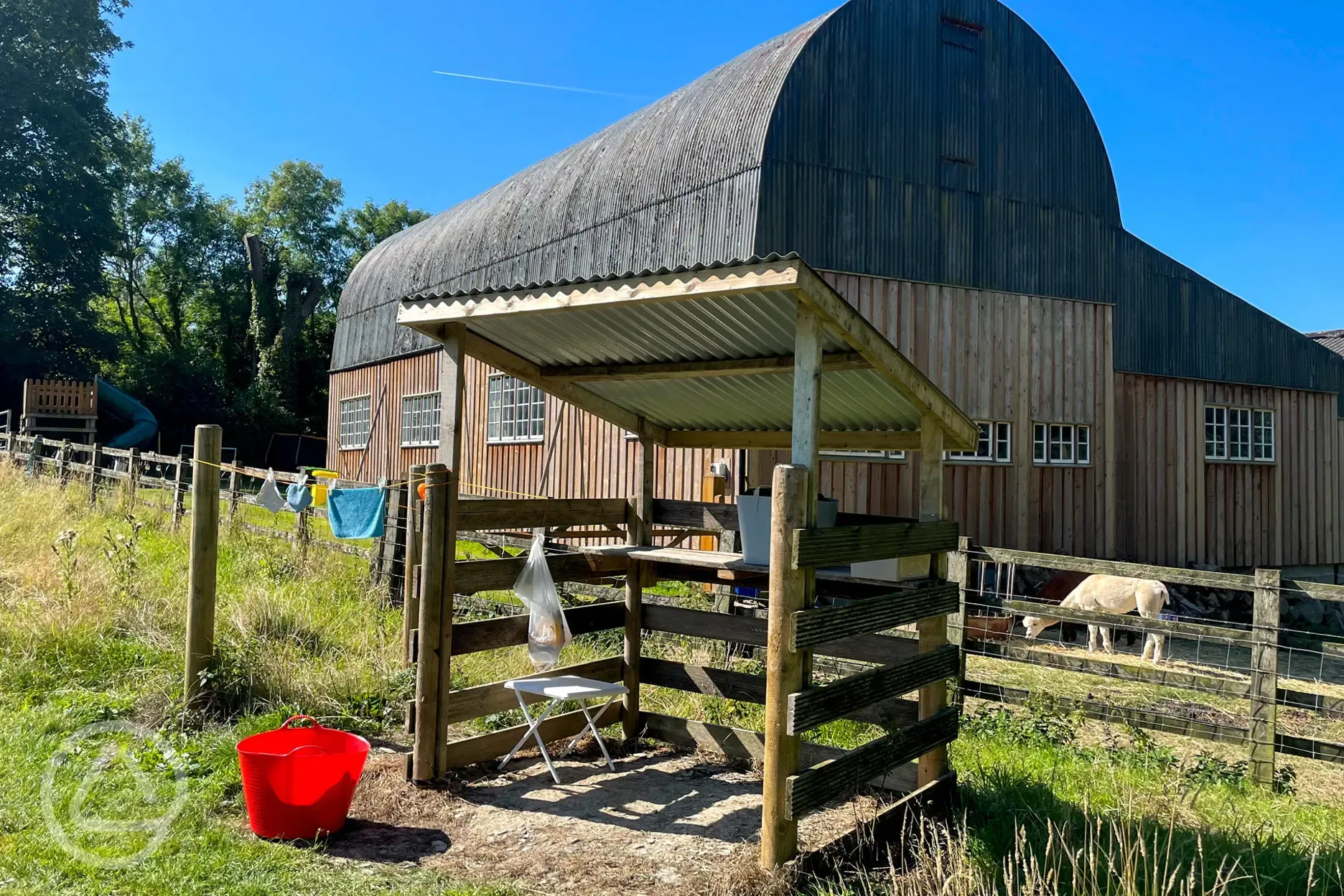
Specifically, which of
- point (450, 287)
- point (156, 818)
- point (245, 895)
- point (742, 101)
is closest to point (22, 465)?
point (450, 287)

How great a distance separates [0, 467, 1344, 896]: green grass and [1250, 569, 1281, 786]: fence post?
0.52ft

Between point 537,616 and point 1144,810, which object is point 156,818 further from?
point 1144,810

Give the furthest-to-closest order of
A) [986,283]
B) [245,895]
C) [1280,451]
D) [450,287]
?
[450,287] → [1280,451] → [986,283] → [245,895]

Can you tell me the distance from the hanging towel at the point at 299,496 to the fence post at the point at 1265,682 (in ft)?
30.7

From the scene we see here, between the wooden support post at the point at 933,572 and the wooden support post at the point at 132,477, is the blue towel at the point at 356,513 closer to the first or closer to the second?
the wooden support post at the point at 132,477

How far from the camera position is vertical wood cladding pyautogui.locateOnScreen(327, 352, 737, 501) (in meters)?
13.3

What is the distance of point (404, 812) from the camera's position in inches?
191

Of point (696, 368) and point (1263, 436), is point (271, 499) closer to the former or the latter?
point (696, 368)

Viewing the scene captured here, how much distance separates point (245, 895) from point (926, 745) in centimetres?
315

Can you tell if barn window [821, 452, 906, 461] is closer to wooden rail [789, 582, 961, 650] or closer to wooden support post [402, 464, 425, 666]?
wooden support post [402, 464, 425, 666]

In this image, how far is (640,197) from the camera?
14219mm

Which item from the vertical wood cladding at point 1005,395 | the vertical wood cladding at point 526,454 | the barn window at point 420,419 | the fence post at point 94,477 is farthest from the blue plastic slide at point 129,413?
the vertical wood cladding at point 1005,395

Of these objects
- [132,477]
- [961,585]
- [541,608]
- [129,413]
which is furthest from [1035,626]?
[129,413]

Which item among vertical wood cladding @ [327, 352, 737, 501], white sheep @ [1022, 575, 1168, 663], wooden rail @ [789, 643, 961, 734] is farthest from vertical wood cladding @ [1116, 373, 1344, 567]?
wooden rail @ [789, 643, 961, 734]
